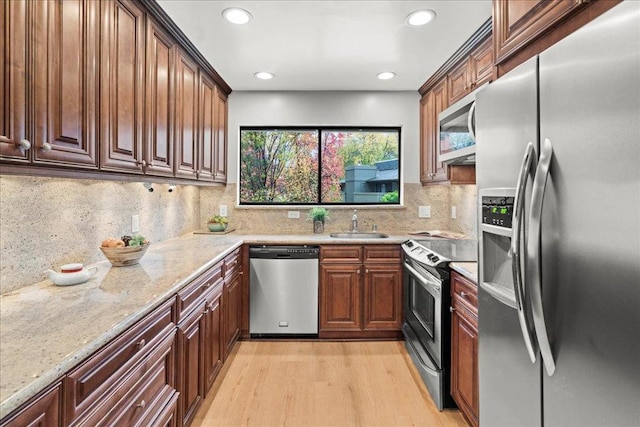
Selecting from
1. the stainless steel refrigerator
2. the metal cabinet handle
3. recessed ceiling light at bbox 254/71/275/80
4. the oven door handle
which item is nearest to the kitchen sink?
the oven door handle

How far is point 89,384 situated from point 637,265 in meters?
1.41

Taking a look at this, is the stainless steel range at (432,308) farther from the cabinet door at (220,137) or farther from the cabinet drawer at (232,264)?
the cabinet door at (220,137)

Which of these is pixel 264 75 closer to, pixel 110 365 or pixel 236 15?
pixel 236 15

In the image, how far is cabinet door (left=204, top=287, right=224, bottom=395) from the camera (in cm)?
212

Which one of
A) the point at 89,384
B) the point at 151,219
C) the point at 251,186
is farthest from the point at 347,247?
the point at 89,384

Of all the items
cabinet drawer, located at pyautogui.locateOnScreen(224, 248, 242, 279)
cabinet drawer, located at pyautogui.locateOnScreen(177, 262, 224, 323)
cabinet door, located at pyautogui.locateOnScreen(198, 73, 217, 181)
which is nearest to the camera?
cabinet drawer, located at pyautogui.locateOnScreen(177, 262, 224, 323)

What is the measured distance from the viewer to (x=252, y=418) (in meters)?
2.03

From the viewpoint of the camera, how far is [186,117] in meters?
2.54

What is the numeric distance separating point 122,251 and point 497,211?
1.87 metres

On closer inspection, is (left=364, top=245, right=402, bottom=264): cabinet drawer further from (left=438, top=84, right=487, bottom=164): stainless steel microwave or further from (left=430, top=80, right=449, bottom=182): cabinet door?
(left=438, top=84, right=487, bottom=164): stainless steel microwave

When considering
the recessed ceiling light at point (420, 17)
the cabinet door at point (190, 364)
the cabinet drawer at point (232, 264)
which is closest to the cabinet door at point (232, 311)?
the cabinet drawer at point (232, 264)

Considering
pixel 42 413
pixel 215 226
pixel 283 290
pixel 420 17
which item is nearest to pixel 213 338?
pixel 283 290

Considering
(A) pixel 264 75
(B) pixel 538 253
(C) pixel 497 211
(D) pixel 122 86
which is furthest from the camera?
(A) pixel 264 75

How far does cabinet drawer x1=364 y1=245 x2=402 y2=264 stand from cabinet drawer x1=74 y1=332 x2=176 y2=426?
6.22ft
